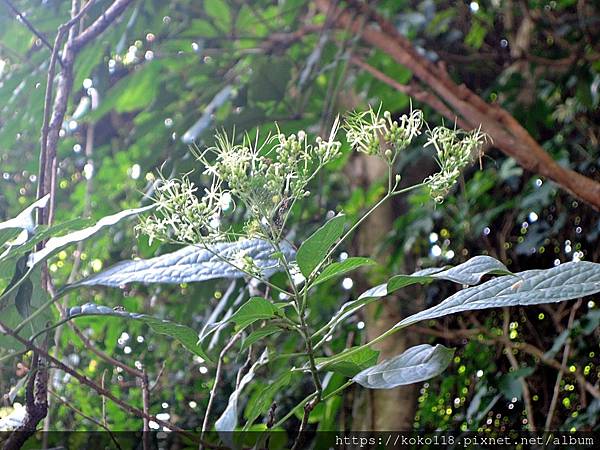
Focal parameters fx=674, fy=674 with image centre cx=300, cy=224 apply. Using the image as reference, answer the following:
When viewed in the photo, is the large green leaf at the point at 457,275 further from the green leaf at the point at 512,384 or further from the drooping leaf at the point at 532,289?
the green leaf at the point at 512,384

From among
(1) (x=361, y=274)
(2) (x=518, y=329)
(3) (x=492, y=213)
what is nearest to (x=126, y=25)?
(1) (x=361, y=274)

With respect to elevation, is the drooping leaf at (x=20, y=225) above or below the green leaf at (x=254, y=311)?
above

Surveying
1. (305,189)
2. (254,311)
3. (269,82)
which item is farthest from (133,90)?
(254,311)

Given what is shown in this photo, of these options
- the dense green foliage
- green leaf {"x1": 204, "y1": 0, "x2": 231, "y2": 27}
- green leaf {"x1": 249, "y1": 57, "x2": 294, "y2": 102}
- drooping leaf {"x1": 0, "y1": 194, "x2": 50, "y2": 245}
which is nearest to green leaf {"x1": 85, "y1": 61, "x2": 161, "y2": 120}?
the dense green foliage

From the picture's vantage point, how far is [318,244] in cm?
35

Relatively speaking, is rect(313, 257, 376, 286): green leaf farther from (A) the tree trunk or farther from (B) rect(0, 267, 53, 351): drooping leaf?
(A) the tree trunk

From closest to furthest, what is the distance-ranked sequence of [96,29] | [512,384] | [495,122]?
1. [96,29]
2. [495,122]
3. [512,384]

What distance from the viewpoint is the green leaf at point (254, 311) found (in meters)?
0.35

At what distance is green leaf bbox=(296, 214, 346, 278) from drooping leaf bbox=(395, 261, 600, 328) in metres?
0.06

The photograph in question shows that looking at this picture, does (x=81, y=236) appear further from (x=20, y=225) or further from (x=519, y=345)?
(x=519, y=345)

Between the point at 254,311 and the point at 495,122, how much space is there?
47 cm

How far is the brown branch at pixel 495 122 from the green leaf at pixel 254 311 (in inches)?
15.4

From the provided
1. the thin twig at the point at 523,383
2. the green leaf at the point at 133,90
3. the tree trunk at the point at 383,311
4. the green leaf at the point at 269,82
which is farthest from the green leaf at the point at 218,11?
the thin twig at the point at 523,383

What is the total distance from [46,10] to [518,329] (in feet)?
3.08
